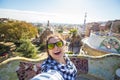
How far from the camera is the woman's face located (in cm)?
186

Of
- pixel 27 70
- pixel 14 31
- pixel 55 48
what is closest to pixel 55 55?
pixel 55 48

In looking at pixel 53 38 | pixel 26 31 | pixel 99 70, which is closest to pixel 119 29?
pixel 26 31

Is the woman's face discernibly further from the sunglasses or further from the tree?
the tree

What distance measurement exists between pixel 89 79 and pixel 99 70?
0.51m

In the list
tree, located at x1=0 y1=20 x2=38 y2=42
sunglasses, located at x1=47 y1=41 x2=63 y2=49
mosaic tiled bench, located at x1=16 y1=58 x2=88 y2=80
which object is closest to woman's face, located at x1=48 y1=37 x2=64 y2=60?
sunglasses, located at x1=47 y1=41 x2=63 y2=49

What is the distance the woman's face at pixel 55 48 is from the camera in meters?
1.86

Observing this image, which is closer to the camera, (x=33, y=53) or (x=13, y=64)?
(x=13, y=64)

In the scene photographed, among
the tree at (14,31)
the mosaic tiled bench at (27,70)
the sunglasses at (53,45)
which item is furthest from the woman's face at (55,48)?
the tree at (14,31)

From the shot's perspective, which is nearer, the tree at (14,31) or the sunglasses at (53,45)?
the sunglasses at (53,45)

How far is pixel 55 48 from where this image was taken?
6.10 feet

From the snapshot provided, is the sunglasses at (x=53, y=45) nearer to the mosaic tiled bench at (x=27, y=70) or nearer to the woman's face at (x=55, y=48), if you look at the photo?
the woman's face at (x=55, y=48)

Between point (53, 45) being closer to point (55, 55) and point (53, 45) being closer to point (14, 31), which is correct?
point (55, 55)

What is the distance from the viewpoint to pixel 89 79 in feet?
19.3

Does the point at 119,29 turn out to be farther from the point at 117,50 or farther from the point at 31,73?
the point at 31,73
